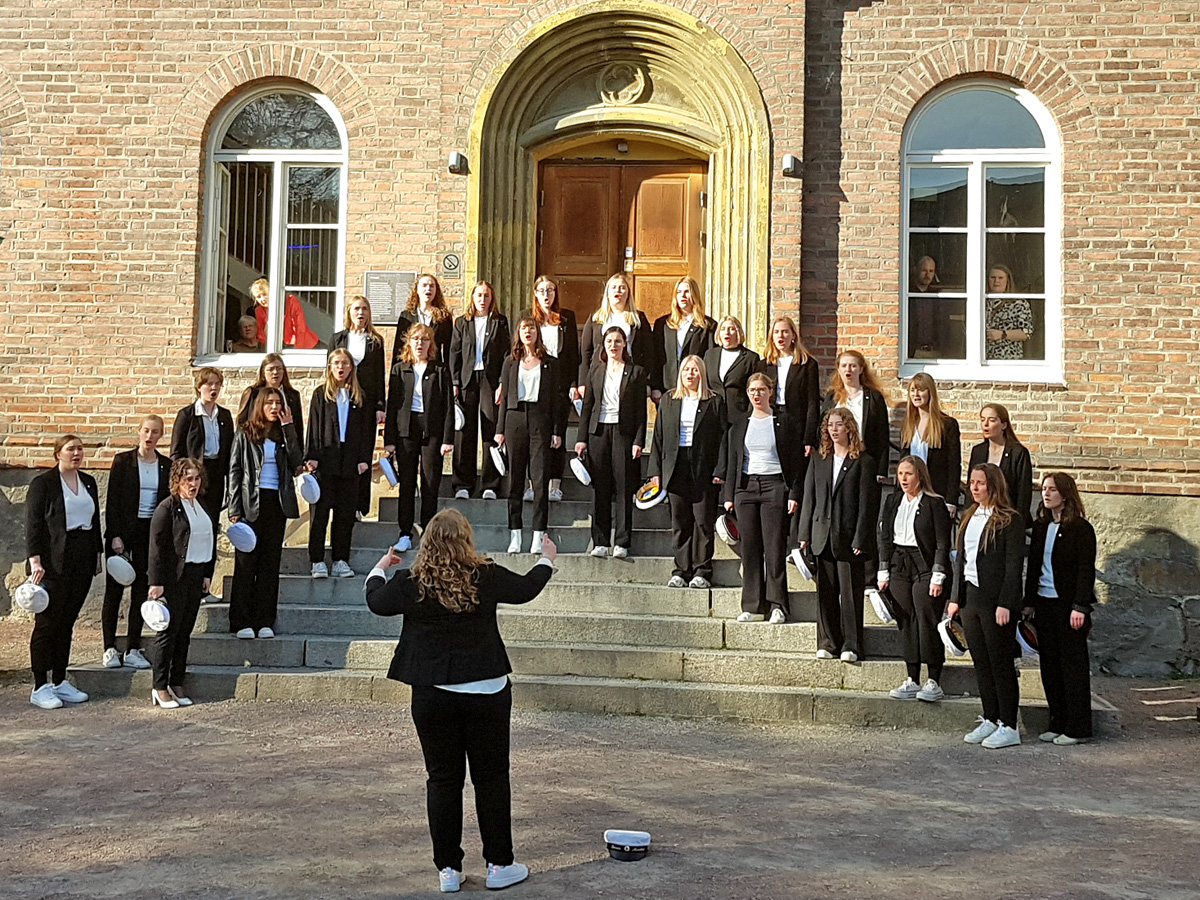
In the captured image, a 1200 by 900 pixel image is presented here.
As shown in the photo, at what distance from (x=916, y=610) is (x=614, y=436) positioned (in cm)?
259

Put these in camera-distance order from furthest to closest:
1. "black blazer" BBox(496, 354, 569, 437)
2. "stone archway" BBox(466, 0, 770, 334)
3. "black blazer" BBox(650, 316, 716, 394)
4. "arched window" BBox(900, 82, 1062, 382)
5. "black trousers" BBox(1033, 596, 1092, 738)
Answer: "arched window" BBox(900, 82, 1062, 382)
"stone archway" BBox(466, 0, 770, 334)
"black blazer" BBox(650, 316, 716, 394)
"black blazer" BBox(496, 354, 569, 437)
"black trousers" BBox(1033, 596, 1092, 738)

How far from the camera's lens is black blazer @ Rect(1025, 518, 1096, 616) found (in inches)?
326

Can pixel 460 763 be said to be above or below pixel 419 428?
below

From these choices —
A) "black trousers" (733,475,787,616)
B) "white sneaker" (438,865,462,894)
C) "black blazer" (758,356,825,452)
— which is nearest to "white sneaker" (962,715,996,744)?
"black trousers" (733,475,787,616)

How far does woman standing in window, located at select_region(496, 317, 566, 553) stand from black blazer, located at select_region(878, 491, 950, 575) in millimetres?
2562

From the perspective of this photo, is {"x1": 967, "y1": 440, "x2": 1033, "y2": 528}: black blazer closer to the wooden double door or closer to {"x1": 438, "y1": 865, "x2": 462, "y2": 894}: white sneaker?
the wooden double door

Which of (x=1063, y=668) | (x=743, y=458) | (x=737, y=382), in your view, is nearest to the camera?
(x=1063, y=668)

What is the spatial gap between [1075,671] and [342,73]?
832 centimetres

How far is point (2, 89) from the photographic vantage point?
39.7 ft

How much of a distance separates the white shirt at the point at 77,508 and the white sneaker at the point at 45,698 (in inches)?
42.2

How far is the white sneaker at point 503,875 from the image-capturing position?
5.20 m

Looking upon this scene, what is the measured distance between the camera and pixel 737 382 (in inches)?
385

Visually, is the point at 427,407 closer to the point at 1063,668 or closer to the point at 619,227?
the point at 619,227

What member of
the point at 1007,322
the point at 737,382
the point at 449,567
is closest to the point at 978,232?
the point at 1007,322
